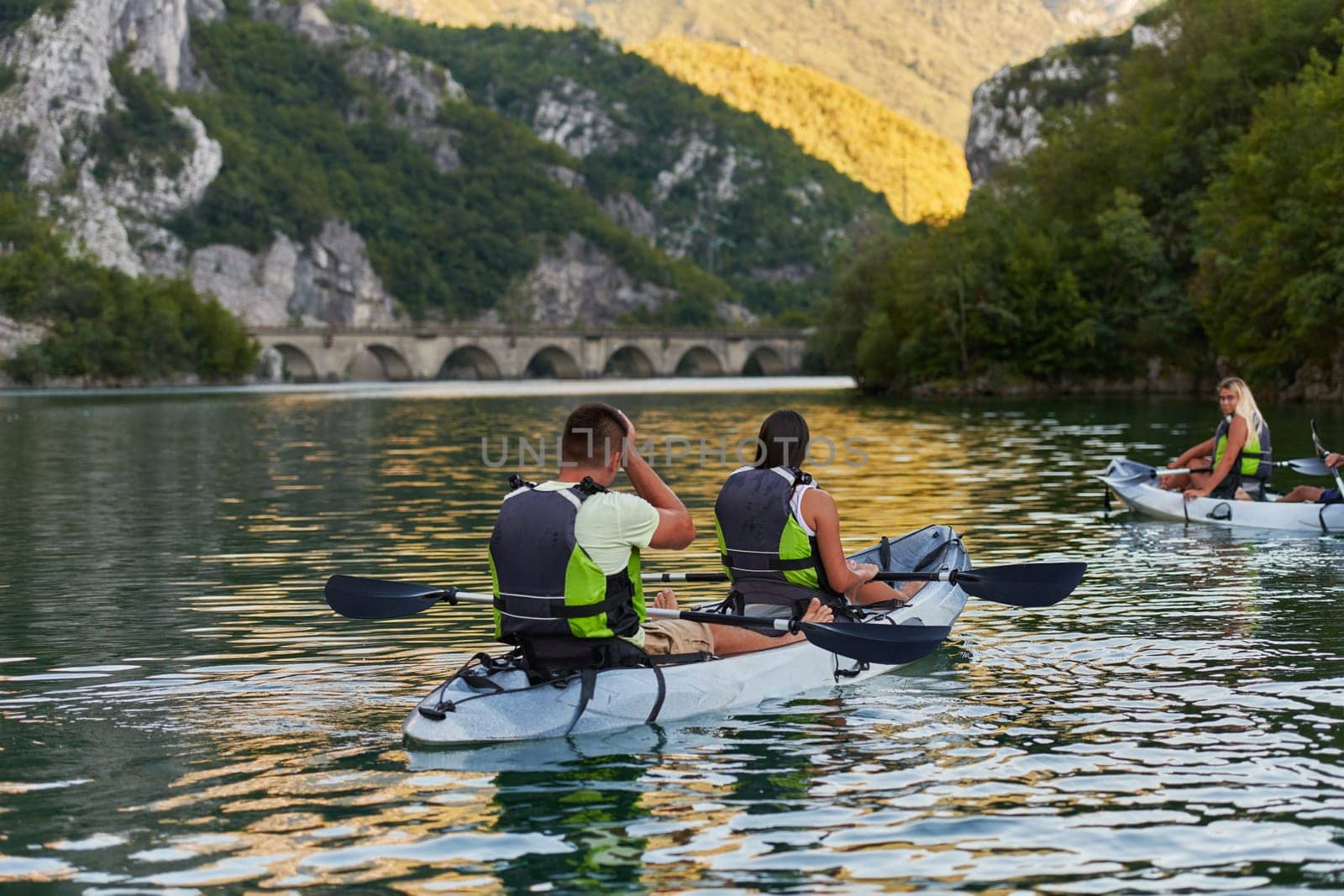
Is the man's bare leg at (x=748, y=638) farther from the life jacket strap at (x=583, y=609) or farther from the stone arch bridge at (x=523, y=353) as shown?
the stone arch bridge at (x=523, y=353)

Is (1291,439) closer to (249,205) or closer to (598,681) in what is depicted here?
(598,681)

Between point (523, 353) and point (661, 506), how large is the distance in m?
155

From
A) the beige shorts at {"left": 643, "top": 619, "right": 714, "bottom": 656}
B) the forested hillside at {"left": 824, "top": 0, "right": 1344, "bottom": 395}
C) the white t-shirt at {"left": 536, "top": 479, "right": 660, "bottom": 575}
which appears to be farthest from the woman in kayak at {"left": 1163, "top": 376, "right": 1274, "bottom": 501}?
the forested hillside at {"left": 824, "top": 0, "right": 1344, "bottom": 395}

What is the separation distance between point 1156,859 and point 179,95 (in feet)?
626

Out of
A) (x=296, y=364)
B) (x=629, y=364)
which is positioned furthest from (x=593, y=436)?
(x=629, y=364)

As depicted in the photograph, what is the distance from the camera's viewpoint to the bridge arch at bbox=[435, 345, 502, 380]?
6531 inches

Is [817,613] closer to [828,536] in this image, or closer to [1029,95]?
[828,536]

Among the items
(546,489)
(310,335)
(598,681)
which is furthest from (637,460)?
(310,335)

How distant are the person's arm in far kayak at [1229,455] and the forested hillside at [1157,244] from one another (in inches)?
1340

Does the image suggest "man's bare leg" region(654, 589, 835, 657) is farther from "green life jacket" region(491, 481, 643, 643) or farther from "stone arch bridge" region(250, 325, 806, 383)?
"stone arch bridge" region(250, 325, 806, 383)

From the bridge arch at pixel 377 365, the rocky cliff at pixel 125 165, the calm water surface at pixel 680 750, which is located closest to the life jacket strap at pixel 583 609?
the calm water surface at pixel 680 750

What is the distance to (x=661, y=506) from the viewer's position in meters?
10.4

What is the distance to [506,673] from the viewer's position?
33.6 ft

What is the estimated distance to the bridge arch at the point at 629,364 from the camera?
17300 centimetres
